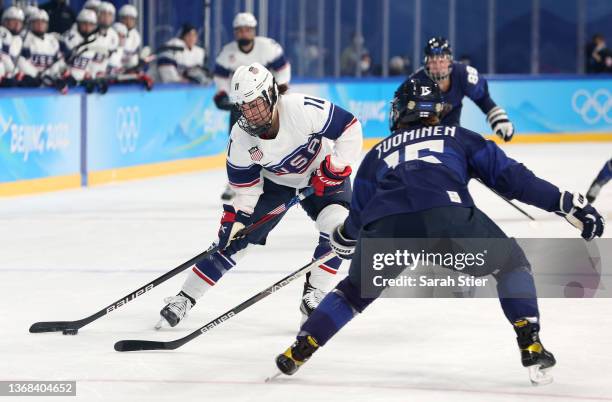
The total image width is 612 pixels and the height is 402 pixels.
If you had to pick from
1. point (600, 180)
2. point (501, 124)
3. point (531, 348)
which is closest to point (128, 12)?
point (600, 180)

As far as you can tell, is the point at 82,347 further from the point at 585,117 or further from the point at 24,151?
the point at 585,117

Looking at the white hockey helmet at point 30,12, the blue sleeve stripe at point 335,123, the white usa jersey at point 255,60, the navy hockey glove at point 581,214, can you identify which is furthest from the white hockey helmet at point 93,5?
the navy hockey glove at point 581,214

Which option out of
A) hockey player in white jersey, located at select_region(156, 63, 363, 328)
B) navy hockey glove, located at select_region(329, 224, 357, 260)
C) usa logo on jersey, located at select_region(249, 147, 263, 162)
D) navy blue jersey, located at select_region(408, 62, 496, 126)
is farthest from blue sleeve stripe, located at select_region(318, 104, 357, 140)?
navy blue jersey, located at select_region(408, 62, 496, 126)

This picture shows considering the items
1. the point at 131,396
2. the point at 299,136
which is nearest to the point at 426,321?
the point at 299,136

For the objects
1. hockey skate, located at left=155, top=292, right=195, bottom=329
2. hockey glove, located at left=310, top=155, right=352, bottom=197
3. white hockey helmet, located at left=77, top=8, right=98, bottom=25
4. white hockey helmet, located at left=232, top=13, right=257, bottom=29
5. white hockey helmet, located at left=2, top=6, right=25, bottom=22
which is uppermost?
hockey glove, located at left=310, top=155, right=352, bottom=197

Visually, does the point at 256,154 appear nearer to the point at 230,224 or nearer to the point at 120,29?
the point at 230,224

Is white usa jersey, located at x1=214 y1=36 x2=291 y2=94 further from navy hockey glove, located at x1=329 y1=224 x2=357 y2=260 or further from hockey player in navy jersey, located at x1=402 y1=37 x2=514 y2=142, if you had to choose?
navy hockey glove, located at x1=329 y1=224 x2=357 y2=260

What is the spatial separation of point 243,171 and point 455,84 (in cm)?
327

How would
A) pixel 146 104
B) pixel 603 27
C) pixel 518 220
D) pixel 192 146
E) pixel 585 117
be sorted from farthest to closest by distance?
pixel 603 27, pixel 585 117, pixel 192 146, pixel 146 104, pixel 518 220

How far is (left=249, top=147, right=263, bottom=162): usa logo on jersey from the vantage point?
18.7 feet

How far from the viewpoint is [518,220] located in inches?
388

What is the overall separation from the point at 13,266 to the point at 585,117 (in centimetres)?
1192

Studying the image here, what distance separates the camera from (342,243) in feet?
15.9

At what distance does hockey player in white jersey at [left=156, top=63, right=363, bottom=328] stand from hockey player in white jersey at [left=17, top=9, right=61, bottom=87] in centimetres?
698
